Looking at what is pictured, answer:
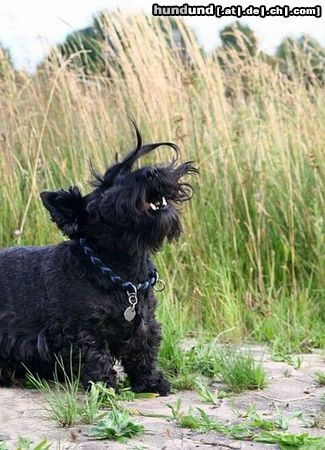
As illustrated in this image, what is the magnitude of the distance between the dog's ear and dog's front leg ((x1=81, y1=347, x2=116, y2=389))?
1.89ft

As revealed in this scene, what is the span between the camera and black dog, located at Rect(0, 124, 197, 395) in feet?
13.8

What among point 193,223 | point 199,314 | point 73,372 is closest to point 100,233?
point 73,372

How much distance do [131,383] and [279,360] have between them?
102 centimetres

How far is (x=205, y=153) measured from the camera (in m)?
7.04

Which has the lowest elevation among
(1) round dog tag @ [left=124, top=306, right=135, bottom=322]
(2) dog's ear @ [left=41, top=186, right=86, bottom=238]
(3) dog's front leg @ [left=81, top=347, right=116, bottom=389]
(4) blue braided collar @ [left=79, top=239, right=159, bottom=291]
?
(3) dog's front leg @ [left=81, top=347, right=116, bottom=389]

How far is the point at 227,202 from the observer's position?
6.75m

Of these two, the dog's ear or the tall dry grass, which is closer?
the dog's ear

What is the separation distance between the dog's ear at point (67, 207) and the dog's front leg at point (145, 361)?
57cm

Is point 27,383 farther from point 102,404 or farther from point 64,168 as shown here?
point 64,168

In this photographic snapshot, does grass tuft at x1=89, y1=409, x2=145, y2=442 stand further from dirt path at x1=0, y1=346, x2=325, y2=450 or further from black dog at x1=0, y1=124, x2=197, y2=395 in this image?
black dog at x1=0, y1=124, x2=197, y2=395

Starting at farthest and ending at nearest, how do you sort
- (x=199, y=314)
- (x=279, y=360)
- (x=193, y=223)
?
1. (x=193, y=223)
2. (x=199, y=314)
3. (x=279, y=360)

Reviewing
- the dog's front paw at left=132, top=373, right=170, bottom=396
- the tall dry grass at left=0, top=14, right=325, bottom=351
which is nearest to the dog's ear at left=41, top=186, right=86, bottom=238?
the dog's front paw at left=132, top=373, right=170, bottom=396

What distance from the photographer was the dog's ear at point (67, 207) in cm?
441

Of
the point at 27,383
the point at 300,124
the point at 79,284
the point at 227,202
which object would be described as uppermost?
the point at 300,124
